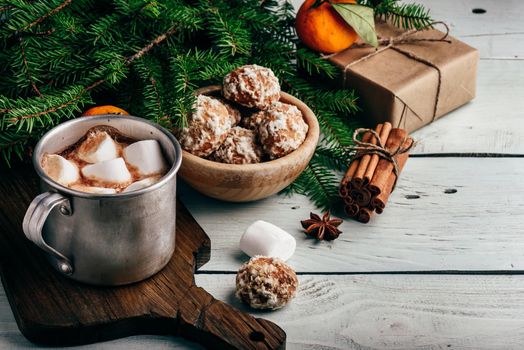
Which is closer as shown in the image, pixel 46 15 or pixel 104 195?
pixel 104 195

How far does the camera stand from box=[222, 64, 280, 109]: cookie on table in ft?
4.29

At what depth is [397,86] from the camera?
1497 mm

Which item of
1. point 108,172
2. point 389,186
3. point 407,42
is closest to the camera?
point 108,172

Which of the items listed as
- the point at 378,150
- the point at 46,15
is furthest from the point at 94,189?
the point at 378,150

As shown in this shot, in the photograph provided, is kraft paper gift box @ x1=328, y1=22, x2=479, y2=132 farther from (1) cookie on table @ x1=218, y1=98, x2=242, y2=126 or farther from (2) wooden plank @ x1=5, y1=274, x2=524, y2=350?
(2) wooden plank @ x1=5, y1=274, x2=524, y2=350

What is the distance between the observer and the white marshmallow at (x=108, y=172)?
3.71ft

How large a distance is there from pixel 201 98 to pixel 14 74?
1.12 feet

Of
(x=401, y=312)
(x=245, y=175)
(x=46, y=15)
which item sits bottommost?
(x=401, y=312)

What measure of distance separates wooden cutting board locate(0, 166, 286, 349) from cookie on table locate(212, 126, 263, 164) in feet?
0.59

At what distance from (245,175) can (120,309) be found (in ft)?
0.99

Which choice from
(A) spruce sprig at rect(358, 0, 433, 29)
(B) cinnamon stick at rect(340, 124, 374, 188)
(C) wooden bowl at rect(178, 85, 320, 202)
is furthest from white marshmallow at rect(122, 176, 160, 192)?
(A) spruce sprig at rect(358, 0, 433, 29)

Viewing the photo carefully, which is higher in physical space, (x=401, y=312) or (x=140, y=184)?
(x=140, y=184)

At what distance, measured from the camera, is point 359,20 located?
5.12 feet

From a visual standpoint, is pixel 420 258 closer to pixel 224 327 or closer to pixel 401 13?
pixel 224 327
